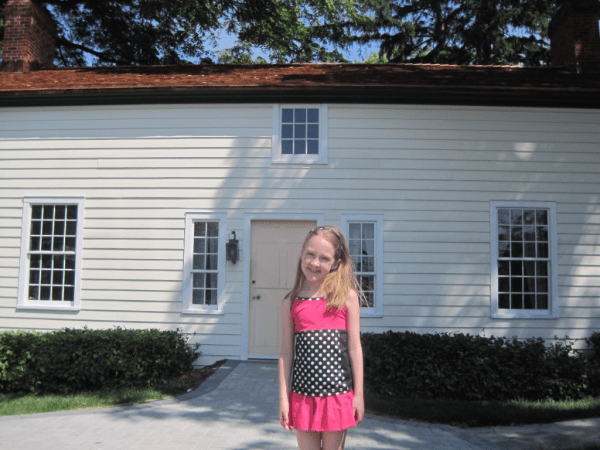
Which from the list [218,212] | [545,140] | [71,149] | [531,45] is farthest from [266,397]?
[531,45]

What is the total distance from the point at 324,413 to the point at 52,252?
8271mm

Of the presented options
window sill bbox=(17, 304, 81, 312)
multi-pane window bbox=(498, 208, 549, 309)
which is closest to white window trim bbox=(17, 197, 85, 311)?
window sill bbox=(17, 304, 81, 312)

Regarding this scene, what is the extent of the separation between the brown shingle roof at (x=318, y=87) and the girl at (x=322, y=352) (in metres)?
6.81

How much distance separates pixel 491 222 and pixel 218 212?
5243mm

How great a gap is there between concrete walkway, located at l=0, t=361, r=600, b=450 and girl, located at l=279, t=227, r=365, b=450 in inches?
89.9

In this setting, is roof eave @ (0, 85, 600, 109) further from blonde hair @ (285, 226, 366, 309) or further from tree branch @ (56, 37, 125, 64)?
tree branch @ (56, 37, 125, 64)

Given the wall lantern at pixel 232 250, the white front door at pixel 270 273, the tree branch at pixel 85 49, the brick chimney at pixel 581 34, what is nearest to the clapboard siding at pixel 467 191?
the white front door at pixel 270 273

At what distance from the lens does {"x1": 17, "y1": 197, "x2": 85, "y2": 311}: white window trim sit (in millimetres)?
9062

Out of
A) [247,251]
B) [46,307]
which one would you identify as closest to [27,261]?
[46,307]

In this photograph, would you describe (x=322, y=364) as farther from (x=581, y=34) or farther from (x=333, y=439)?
(x=581, y=34)

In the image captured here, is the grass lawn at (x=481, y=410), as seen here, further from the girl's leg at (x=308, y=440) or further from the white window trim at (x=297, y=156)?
the white window trim at (x=297, y=156)

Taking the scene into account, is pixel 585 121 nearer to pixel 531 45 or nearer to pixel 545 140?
pixel 545 140

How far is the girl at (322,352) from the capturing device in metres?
2.70

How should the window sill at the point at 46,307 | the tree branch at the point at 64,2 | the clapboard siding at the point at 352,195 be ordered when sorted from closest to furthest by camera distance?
the clapboard siding at the point at 352,195 < the window sill at the point at 46,307 < the tree branch at the point at 64,2
